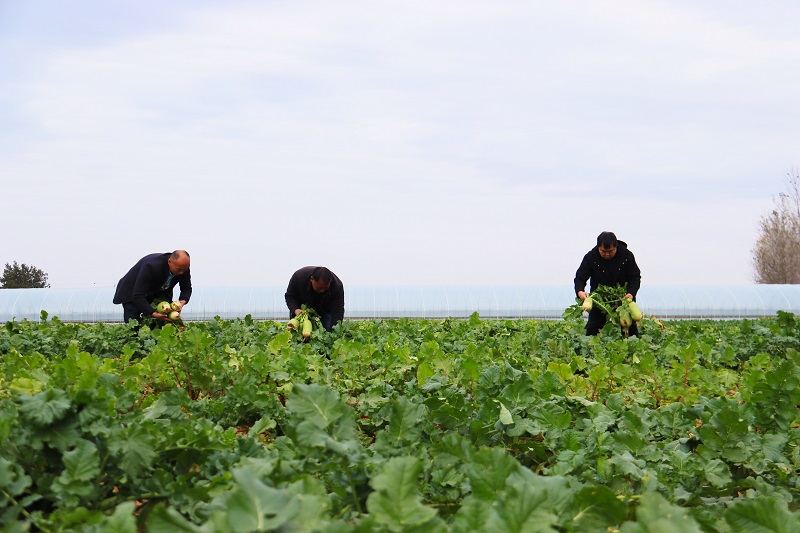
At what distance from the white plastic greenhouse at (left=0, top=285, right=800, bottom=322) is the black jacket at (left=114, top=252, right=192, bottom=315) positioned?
15244mm

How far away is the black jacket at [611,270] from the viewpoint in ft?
33.2

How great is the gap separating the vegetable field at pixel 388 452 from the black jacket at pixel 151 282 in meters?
4.20

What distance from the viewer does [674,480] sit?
3.31 m

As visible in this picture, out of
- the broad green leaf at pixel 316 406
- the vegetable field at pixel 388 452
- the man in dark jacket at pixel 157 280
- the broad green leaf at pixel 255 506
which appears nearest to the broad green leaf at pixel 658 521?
the vegetable field at pixel 388 452

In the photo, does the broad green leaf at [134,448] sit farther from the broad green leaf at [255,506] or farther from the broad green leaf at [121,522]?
the broad green leaf at [255,506]

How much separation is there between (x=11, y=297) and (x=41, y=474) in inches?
1052

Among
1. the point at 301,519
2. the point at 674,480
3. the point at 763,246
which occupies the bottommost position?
the point at 674,480

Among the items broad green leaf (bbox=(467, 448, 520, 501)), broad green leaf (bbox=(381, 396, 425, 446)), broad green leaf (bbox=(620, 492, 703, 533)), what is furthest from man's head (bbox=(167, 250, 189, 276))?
broad green leaf (bbox=(620, 492, 703, 533))

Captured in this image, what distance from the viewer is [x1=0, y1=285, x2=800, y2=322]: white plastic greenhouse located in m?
26.2

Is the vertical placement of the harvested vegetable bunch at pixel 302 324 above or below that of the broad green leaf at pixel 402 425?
above

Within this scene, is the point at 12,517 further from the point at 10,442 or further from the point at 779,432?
the point at 779,432

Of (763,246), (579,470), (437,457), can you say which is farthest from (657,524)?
(763,246)

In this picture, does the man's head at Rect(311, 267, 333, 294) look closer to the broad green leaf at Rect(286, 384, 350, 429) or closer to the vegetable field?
the vegetable field

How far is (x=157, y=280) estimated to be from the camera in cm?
987
